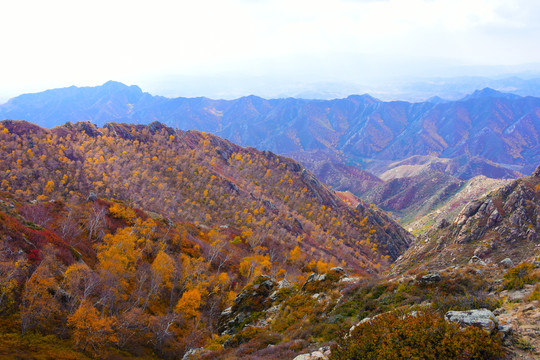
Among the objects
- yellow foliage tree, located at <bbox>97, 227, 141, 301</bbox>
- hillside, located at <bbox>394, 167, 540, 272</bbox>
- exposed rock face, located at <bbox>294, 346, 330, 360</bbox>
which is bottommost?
hillside, located at <bbox>394, 167, 540, 272</bbox>

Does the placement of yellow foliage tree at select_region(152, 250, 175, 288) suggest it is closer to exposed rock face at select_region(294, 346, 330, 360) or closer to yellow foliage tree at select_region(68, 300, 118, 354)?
yellow foliage tree at select_region(68, 300, 118, 354)

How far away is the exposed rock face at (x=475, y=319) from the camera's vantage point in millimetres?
14594

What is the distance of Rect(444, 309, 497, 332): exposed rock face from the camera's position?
1459 cm

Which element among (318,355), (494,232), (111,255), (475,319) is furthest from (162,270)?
(494,232)

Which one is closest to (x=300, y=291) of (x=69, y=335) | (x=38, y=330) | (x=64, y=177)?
(x=69, y=335)

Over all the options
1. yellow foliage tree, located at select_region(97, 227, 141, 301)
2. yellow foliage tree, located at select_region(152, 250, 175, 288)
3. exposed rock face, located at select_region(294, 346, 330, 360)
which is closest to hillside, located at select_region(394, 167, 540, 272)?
exposed rock face, located at select_region(294, 346, 330, 360)

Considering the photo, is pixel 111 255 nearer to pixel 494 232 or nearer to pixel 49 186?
pixel 49 186

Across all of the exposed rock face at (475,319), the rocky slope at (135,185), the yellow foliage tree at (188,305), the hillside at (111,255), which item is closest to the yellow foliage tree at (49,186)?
the rocky slope at (135,185)

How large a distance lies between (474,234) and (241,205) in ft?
445

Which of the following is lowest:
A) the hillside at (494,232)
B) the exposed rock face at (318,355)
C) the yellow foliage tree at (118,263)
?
the hillside at (494,232)

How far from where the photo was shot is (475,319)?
1525cm

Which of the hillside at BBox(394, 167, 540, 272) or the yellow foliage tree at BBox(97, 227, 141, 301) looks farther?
the hillside at BBox(394, 167, 540, 272)

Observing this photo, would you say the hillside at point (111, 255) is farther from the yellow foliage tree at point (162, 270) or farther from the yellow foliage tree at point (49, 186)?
the yellow foliage tree at point (49, 186)

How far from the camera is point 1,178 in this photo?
118m
